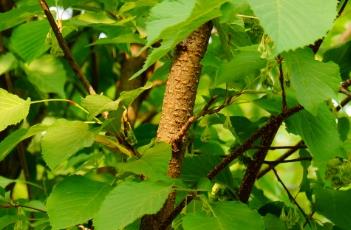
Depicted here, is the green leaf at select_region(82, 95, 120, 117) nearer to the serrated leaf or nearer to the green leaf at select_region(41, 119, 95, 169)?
the green leaf at select_region(41, 119, 95, 169)

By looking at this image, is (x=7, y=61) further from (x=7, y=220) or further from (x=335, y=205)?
(x=335, y=205)

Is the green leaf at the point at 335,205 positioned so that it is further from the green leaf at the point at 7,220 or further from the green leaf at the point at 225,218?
the green leaf at the point at 7,220

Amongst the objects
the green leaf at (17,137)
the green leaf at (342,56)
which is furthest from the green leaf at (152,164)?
the green leaf at (342,56)

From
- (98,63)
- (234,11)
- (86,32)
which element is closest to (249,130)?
(234,11)

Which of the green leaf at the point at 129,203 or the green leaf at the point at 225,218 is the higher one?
the green leaf at the point at 129,203

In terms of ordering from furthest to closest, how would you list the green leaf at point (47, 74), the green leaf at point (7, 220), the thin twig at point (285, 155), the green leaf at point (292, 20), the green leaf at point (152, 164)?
the green leaf at point (47, 74) → the thin twig at point (285, 155) → the green leaf at point (7, 220) → the green leaf at point (152, 164) → the green leaf at point (292, 20)

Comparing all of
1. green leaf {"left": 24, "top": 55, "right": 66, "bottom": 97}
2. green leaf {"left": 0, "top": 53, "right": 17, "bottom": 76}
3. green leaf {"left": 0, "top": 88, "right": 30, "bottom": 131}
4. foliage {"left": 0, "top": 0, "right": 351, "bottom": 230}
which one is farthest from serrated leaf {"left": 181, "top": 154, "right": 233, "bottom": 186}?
green leaf {"left": 0, "top": 53, "right": 17, "bottom": 76}

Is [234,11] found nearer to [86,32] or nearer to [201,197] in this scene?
[201,197]
